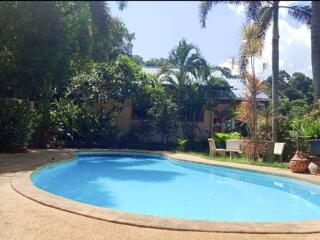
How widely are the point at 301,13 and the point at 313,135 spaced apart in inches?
376

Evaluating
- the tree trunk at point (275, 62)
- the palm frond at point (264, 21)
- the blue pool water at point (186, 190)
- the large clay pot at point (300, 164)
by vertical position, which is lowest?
the blue pool water at point (186, 190)

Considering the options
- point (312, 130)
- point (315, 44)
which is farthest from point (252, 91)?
point (315, 44)

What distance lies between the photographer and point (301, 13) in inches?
777

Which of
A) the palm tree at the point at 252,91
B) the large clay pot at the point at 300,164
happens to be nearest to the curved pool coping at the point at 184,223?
the large clay pot at the point at 300,164

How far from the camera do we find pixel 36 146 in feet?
58.3

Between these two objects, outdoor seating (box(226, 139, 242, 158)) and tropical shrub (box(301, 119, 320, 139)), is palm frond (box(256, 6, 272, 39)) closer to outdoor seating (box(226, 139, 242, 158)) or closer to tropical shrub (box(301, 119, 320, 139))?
outdoor seating (box(226, 139, 242, 158))

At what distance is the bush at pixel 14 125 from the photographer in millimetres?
14297

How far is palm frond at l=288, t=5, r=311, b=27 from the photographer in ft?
64.2

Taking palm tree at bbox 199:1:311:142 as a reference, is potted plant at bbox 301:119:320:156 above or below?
below

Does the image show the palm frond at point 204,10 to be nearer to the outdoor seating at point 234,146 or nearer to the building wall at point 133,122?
the building wall at point 133,122

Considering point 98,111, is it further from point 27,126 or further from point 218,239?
point 218,239

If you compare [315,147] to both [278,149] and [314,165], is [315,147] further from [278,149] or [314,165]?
[278,149]

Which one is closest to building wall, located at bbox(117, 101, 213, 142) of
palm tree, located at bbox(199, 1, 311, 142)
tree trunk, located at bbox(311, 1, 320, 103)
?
palm tree, located at bbox(199, 1, 311, 142)

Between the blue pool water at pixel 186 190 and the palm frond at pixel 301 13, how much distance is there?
10.4 meters
